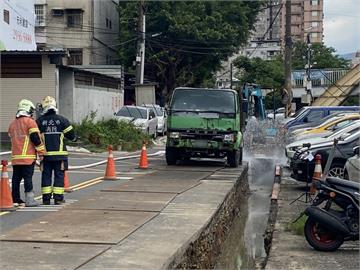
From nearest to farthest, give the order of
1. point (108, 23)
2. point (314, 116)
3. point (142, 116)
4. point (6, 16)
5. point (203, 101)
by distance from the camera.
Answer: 1. point (203, 101)
2. point (314, 116)
3. point (142, 116)
4. point (6, 16)
5. point (108, 23)

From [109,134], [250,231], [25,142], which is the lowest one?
[250,231]

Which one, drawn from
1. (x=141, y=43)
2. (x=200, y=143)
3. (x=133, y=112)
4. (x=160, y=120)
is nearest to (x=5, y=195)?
(x=200, y=143)

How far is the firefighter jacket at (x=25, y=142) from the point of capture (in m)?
10.5

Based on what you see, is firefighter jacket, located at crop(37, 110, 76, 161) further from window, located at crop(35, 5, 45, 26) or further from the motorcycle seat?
window, located at crop(35, 5, 45, 26)

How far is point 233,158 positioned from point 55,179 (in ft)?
27.6

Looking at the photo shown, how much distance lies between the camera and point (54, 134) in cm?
1084

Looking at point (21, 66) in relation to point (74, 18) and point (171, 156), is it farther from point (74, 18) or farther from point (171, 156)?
point (74, 18)

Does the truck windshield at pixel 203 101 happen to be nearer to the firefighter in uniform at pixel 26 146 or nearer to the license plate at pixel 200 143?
the license plate at pixel 200 143

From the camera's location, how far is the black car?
46.7 ft

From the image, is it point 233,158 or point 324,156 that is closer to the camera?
point 324,156

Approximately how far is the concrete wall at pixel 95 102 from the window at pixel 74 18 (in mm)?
12873

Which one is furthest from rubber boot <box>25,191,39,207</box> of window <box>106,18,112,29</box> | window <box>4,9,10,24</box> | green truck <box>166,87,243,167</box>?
window <box>106,18,112,29</box>

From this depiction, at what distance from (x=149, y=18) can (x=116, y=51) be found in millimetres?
5703

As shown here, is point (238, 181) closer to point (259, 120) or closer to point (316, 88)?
point (259, 120)
